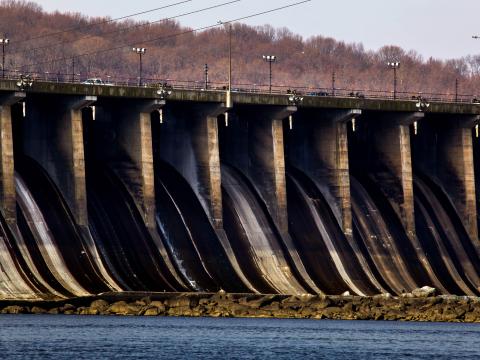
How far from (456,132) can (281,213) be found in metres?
21.8

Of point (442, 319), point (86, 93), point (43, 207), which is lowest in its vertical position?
point (442, 319)

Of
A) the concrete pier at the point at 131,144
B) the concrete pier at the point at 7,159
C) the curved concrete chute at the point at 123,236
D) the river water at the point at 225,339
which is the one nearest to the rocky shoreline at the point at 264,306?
the river water at the point at 225,339

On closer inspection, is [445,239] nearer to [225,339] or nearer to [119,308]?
[119,308]

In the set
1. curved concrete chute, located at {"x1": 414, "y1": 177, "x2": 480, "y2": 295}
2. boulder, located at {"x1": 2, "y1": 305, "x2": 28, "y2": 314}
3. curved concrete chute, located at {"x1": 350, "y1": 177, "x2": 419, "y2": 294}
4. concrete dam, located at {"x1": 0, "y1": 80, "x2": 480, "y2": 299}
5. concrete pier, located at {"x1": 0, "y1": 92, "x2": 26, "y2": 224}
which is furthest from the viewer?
curved concrete chute, located at {"x1": 414, "y1": 177, "x2": 480, "y2": 295}

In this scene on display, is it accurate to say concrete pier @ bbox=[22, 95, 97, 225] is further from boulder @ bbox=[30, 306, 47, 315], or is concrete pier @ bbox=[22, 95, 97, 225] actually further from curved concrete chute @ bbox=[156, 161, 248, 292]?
boulder @ bbox=[30, 306, 47, 315]

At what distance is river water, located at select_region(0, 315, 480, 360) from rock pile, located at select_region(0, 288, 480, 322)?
7.20ft

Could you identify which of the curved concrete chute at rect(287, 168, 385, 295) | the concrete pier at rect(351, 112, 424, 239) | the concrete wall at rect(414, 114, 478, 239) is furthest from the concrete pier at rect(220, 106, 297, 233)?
the concrete wall at rect(414, 114, 478, 239)

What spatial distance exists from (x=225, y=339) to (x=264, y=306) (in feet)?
62.5

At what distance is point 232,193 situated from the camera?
126688 mm

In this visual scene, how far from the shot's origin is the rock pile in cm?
10694

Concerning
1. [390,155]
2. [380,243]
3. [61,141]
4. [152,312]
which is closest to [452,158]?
[390,155]

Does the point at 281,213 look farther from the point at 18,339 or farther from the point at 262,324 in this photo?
the point at 18,339

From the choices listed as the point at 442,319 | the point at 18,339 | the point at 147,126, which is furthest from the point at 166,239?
the point at 18,339

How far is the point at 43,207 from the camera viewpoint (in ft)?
370
